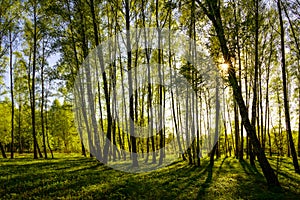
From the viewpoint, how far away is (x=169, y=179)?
532 inches

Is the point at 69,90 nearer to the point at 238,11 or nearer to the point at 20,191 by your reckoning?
the point at 238,11

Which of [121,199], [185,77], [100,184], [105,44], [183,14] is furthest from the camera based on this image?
[105,44]

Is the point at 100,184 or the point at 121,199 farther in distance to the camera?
the point at 100,184

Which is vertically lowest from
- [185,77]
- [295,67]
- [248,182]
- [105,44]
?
[248,182]

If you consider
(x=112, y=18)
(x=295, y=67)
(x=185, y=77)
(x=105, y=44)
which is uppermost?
(x=112, y=18)

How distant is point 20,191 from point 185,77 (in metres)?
12.3

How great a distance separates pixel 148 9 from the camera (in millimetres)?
24641

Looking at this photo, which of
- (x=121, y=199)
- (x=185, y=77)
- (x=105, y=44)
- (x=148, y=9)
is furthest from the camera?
(x=105, y=44)

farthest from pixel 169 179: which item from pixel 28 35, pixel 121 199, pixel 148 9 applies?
pixel 28 35

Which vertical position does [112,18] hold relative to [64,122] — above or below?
above

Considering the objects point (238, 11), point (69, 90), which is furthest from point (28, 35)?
point (238, 11)

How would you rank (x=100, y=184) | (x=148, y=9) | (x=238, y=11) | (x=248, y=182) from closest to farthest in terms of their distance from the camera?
1. (x=100, y=184)
2. (x=248, y=182)
3. (x=238, y=11)
4. (x=148, y=9)

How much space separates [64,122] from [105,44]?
1459 inches

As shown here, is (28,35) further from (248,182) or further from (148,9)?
(248,182)
